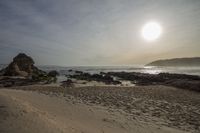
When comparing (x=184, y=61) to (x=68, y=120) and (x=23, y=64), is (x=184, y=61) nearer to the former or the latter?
(x=23, y=64)

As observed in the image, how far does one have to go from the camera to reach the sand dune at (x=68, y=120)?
4918mm

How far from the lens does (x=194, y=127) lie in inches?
288

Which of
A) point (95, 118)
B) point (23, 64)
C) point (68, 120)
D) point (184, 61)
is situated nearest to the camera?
point (68, 120)

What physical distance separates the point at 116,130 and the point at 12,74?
33.2 m

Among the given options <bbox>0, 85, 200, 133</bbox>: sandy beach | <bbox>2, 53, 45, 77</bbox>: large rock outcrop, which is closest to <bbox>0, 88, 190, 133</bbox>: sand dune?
<bbox>0, 85, 200, 133</bbox>: sandy beach

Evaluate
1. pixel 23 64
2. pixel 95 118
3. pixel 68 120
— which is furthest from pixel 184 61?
pixel 68 120

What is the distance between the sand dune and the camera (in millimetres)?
4918

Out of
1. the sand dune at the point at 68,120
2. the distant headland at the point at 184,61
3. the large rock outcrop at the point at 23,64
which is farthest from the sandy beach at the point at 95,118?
the distant headland at the point at 184,61

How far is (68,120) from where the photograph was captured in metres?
7.04

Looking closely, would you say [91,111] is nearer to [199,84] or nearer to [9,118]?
[9,118]

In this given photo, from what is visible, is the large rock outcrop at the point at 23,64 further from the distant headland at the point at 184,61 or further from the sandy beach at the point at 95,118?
the distant headland at the point at 184,61

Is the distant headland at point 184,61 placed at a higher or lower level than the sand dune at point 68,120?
higher

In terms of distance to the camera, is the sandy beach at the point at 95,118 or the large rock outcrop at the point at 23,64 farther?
the large rock outcrop at the point at 23,64

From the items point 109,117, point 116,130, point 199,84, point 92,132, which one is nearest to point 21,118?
point 92,132
